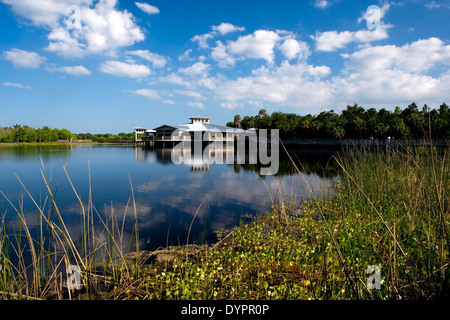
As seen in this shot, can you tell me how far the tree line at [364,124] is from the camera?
30.7 m

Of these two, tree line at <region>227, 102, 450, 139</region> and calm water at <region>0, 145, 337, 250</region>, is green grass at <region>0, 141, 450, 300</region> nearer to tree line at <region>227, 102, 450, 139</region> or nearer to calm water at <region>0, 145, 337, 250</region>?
calm water at <region>0, 145, 337, 250</region>

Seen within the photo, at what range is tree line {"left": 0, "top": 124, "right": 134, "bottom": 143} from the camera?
55438mm

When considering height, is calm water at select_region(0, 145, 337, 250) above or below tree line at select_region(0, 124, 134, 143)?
below

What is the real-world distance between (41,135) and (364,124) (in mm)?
60798

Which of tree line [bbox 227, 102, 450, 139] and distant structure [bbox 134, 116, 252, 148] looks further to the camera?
distant structure [bbox 134, 116, 252, 148]

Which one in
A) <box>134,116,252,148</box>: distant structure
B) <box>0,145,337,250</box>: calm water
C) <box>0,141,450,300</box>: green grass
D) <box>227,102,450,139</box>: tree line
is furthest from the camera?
<box>134,116,252,148</box>: distant structure

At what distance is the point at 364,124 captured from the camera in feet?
117

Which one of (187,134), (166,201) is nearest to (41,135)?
(187,134)

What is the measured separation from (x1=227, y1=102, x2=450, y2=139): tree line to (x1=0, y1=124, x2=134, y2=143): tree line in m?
45.4

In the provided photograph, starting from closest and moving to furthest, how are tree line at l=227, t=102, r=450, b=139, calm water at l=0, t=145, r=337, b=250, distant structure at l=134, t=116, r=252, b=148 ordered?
calm water at l=0, t=145, r=337, b=250 < tree line at l=227, t=102, r=450, b=139 < distant structure at l=134, t=116, r=252, b=148

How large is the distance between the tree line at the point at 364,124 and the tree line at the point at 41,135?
45.4 meters

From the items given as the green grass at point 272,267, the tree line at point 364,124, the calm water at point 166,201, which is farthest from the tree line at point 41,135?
the green grass at point 272,267

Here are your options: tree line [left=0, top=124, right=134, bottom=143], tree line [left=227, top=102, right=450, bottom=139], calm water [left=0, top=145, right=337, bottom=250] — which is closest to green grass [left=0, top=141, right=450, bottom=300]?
calm water [left=0, top=145, right=337, bottom=250]
